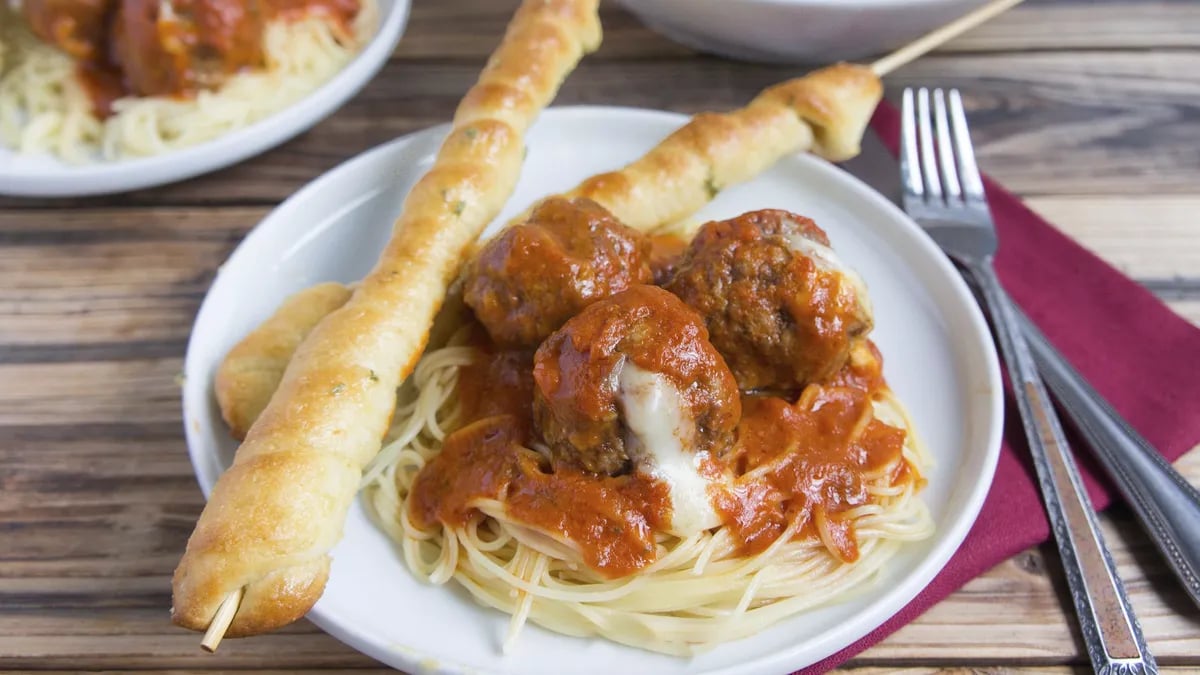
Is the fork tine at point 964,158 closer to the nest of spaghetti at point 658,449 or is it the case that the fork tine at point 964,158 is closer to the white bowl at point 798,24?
the white bowl at point 798,24

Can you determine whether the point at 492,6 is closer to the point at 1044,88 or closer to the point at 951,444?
the point at 1044,88

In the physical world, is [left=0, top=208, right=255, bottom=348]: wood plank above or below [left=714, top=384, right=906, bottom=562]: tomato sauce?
below

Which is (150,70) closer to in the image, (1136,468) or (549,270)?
(549,270)

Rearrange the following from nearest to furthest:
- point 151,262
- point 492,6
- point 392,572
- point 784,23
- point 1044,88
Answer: point 392,572 → point 151,262 → point 784,23 → point 1044,88 → point 492,6

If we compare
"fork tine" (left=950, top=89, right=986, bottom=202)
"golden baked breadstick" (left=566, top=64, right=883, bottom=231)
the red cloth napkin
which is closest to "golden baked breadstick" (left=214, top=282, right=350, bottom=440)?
"golden baked breadstick" (left=566, top=64, right=883, bottom=231)

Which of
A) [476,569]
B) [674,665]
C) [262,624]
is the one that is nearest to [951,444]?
[674,665]

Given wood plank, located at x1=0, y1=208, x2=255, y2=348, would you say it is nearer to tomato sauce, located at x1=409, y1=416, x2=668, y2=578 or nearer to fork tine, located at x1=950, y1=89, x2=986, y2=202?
tomato sauce, located at x1=409, y1=416, x2=668, y2=578

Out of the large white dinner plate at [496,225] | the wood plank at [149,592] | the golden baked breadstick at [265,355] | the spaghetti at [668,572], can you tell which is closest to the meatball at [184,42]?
the large white dinner plate at [496,225]
